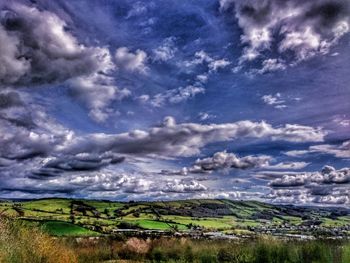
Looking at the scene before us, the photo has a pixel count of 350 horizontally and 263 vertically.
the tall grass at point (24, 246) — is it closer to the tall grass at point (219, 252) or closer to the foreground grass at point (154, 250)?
the foreground grass at point (154, 250)

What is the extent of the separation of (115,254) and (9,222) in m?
24.3

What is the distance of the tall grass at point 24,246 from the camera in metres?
14.5

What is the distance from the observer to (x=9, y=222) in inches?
661

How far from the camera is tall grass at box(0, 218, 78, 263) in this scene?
1450 cm

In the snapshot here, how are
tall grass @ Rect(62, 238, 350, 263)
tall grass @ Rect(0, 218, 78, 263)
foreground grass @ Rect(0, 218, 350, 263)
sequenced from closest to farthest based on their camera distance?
tall grass @ Rect(0, 218, 78, 263) < foreground grass @ Rect(0, 218, 350, 263) < tall grass @ Rect(62, 238, 350, 263)

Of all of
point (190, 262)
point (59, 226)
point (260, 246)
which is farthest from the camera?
point (59, 226)

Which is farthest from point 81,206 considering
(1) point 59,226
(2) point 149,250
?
(2) point 149,250

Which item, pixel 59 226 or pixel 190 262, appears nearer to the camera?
pixel 190 262

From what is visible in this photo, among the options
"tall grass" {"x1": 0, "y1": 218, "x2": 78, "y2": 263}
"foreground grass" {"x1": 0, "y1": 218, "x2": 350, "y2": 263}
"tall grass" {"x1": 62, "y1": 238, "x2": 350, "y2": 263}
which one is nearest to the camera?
"tall grass" {"x1": 0, "y1": 218, "x2": 78, "y2": 263}

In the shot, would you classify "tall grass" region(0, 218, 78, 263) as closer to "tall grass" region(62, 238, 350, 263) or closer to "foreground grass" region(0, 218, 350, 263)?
"foreground grass" region(0, 218, 350, 263)

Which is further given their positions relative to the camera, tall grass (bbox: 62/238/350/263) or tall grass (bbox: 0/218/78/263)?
tall grass (bbox: 62/238/350/263)

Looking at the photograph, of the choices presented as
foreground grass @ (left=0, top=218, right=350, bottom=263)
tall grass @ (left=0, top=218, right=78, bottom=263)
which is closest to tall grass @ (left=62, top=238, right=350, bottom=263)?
foreground grass @ (left=0, top=218, right=350, bottom=263)

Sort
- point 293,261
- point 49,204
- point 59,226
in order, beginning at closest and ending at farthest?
point 293,261
point 59,226
point 49,204

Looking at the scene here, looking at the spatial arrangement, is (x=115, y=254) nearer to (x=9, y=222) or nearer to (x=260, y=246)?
(x=260, y=246)
